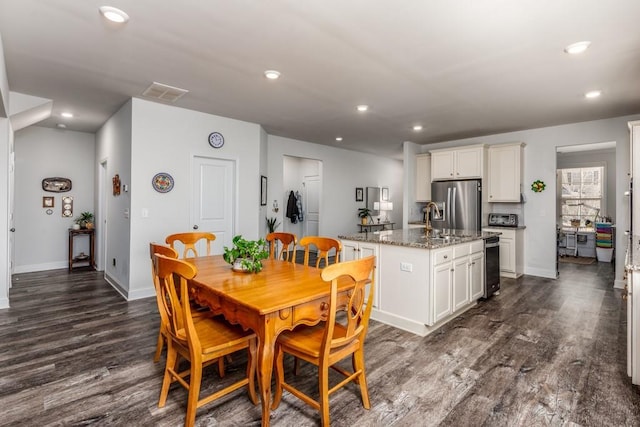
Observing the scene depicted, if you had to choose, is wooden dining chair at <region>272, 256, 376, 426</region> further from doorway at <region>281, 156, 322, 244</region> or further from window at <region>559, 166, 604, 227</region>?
window at <region>559, 166, 604, 227</region>

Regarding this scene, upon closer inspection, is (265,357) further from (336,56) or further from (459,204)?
(459,204)

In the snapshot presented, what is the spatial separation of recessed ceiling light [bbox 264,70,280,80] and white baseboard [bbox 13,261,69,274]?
540 centimetres

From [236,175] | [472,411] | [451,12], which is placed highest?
[451,12]

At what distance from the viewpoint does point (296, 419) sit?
1.91 meters

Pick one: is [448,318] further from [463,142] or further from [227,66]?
[463,142]

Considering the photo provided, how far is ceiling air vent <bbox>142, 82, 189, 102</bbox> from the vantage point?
366 cm

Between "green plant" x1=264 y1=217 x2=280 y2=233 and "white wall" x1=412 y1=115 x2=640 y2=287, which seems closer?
"white wall" x1=412 y1=115 x2=640 y2=287

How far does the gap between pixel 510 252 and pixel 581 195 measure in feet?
12.8

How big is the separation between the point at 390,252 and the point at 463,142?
4.14 meters

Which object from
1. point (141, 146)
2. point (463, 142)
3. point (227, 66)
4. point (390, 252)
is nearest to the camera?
point (227, 66)

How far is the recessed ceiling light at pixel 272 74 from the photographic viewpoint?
3236 millimetres

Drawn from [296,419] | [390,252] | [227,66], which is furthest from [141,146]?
[296,419]

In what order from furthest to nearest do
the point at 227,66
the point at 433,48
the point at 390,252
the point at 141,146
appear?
the point at 141,146
the point at 390,252
the point at 227,66
the point at 433,48

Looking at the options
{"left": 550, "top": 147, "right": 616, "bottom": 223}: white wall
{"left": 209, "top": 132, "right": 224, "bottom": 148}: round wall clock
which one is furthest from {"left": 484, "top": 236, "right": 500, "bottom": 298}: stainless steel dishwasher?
{"left": 550, "top": 147, "right": 616, "bottom": 223}: white wall
